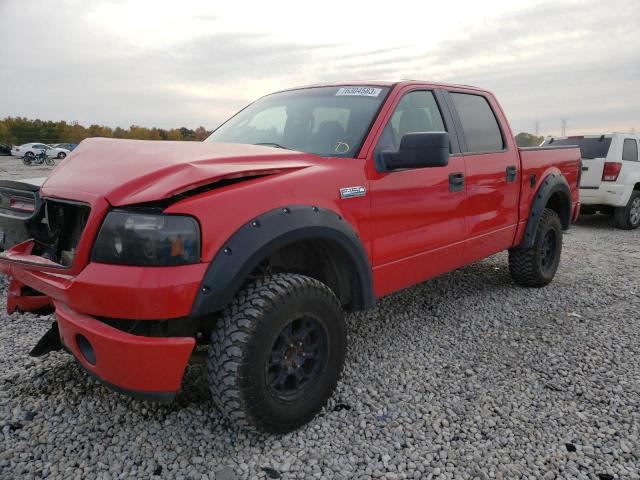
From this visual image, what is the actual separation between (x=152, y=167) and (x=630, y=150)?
9.67m

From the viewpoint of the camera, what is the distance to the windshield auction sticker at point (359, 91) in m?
3.23

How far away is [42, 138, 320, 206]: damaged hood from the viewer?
81.4 inches

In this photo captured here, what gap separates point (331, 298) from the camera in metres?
2.50

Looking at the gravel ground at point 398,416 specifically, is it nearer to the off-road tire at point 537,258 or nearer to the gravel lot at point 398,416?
the gravel lot at point 398,416

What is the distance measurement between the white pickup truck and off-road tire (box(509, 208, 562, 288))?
4780 mm

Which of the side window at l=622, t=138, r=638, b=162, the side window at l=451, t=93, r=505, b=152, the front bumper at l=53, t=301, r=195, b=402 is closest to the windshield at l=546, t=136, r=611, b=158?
the side window at l=622, t=138, r=638, b=162

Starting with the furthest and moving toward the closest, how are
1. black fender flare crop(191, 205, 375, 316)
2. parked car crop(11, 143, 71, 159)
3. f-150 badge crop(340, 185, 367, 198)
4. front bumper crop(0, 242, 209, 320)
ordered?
parked car crop(11, 143, 71, 159) → f-150 badge crop(340, 185, 367, 198) → black fender flare crop(191, 205, 375, 316) → front bumper crop(0, 242, 209, 320)

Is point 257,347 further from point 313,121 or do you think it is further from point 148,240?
point 313,121

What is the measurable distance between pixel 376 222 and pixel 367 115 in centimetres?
70

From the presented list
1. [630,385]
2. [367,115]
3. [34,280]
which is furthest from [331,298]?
[630,385]

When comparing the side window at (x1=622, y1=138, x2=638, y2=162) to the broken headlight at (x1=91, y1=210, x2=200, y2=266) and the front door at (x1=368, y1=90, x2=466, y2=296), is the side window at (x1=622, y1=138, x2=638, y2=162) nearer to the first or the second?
the front door at (x1=368, y1=90, x2=466, y2=296)

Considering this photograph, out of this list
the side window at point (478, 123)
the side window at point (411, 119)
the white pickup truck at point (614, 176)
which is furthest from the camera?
the white pickup truck at point (614, 176)

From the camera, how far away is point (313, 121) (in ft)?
10.6

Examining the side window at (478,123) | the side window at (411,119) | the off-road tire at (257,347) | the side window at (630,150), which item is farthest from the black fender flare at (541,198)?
the side window at (630,150)
